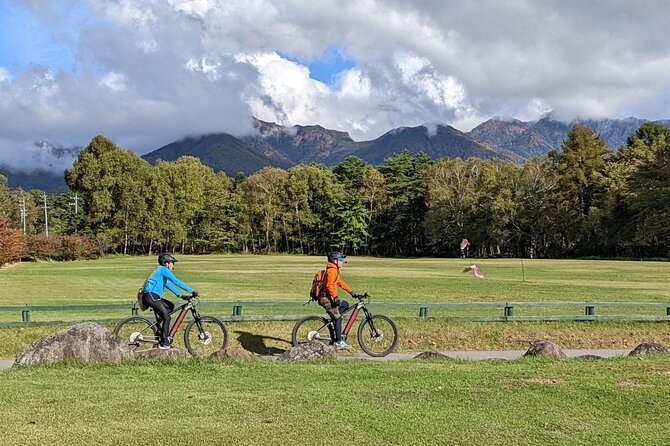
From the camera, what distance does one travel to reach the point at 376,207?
97.2m

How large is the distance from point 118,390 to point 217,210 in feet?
291

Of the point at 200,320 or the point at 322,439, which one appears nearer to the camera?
the point at 322,439

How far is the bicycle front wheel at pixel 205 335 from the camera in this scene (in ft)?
42.9

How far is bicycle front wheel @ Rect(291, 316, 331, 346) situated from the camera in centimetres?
1338

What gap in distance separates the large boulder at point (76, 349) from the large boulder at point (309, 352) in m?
2.90

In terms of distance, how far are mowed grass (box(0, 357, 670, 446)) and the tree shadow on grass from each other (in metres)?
4.25

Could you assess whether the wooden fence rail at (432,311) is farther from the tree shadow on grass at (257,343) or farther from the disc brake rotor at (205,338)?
the disc brake rotor at (205,338)

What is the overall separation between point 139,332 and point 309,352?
12.5 ft

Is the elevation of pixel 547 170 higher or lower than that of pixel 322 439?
higher

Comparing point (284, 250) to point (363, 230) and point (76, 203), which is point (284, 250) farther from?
point (76, 203)

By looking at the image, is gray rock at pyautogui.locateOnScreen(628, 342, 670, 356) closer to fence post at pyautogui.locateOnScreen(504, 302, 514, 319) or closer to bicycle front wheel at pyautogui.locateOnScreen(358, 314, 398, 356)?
fence post at pyautogui.locateOnScreen(504, 302, 514, 319)

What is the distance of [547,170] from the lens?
262 ft

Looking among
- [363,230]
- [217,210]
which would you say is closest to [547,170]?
[363,230]

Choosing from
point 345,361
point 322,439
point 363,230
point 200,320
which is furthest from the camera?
point 363,230
